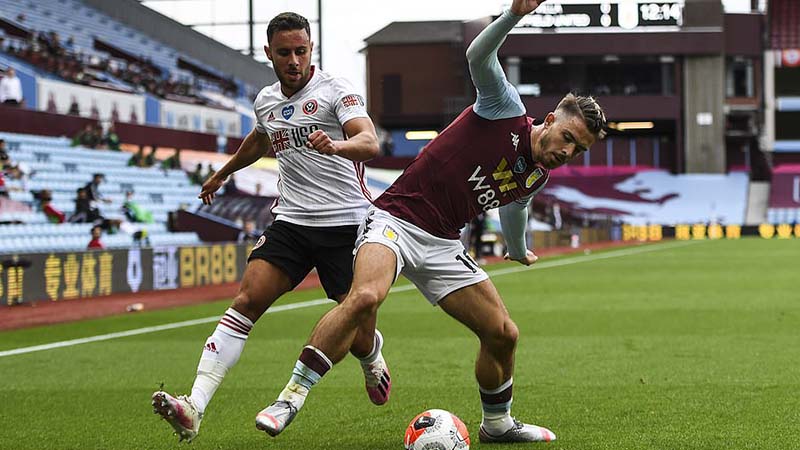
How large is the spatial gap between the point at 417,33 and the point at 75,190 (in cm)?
4199

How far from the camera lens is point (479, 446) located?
240 inches

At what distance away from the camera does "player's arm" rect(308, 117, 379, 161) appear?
17.5 ft

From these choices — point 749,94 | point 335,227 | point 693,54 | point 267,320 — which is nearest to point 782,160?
point 749,94

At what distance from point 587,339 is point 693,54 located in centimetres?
5376

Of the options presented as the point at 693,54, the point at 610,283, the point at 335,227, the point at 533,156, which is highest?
the point at 693,54

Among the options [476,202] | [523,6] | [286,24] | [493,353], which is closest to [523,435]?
[493,353]

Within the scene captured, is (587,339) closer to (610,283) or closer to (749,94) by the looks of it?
(610,283)

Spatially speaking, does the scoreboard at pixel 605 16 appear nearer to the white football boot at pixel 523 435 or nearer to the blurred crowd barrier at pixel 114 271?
the blurred crowd barrier at pixel 114 271

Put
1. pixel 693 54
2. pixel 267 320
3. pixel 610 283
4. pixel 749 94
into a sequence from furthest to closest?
pixel 749 94, pixel 693 54, pixel 610 283, pixel 267 320

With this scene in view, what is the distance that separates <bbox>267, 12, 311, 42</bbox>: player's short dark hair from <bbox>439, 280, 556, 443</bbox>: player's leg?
169 centimetres

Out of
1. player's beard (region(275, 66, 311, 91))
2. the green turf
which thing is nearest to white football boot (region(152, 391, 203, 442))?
the green turf

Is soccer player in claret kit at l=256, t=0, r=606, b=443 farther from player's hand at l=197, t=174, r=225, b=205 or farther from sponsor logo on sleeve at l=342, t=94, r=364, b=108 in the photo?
player's hand at l=197, t=174, r=225, b=205

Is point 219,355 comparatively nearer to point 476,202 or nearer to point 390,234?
point 390,234

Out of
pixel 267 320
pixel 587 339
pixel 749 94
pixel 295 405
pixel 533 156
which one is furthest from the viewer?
pixel 749 94
